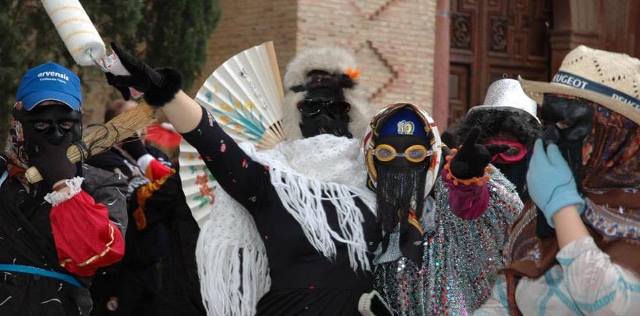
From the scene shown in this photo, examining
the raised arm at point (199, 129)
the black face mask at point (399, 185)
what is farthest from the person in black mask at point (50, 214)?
the black face mask at point (399, 185)

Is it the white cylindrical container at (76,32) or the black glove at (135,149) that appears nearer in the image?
the white cylindrical container at (76,32)

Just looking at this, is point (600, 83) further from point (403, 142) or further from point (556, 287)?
point (403, 142)

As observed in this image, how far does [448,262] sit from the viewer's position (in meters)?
3.96

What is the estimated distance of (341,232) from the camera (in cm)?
391

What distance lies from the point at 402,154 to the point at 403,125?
0.34ft

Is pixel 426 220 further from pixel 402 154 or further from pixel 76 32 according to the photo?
pixel 76 32

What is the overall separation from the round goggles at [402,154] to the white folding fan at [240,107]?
1.87 ft

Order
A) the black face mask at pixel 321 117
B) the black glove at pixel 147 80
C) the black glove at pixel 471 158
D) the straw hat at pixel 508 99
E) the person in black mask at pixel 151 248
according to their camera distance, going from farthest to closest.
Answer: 1. the person in black mask at pixel 151 248
2. the straw hat at pixel 508 99
3. the black face mask at pixel 321 117
4. the black glove at pixel 471 158
5. the black glove at pixel 147 80

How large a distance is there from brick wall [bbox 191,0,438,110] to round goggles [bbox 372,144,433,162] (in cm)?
639

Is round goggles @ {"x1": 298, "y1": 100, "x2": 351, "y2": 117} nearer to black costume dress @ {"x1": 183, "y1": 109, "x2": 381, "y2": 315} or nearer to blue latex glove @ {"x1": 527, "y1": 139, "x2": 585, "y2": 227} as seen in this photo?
black costume dress @ {"x1": 183, "y1": 109, "x2": 381, "y2": 315}

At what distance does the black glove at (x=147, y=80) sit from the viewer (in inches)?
132

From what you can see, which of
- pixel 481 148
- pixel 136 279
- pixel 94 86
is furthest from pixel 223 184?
pixel 94 86

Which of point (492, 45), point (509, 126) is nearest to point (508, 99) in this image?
point (509, 126)

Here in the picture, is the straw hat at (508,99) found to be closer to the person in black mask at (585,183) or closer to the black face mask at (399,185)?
the black face mask at (399,185)
